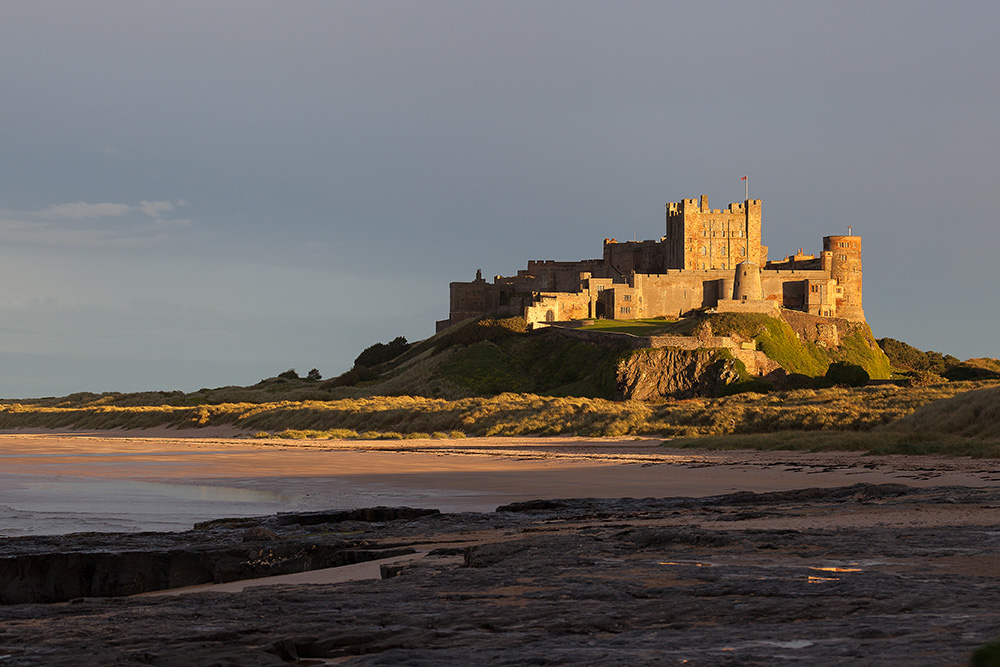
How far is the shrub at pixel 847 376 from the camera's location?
54.2m

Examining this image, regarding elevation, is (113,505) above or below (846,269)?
below

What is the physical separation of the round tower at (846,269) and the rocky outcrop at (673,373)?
33.5 m

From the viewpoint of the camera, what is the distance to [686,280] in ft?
277

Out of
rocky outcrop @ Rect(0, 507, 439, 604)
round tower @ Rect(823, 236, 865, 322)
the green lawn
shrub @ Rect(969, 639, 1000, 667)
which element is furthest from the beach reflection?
round tower @ Rect(823, 236, 865, 322)

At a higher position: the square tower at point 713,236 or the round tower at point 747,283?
the square tower at point 713,236

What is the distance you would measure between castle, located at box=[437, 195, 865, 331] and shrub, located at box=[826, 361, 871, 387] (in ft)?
54.1

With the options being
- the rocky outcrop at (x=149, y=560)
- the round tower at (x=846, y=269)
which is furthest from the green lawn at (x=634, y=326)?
the rocky outcrop at (x=149, y=560)

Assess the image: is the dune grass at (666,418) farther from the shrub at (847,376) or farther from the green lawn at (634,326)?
the green lawn at (634,326)

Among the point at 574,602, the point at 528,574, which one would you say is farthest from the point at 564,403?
the point at 574,602

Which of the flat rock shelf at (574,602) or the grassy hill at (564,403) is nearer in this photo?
the flat rock shelf at (574,602)

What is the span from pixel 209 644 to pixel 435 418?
3562 cm

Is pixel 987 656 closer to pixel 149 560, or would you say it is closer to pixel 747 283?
pixel 149 560

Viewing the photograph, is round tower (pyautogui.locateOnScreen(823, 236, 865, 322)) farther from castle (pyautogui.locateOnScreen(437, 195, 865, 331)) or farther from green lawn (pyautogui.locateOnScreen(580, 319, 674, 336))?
green lawn (pyautogui.locateOnScreen(580, 319, 674, 336))

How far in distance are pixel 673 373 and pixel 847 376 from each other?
33.4ft
